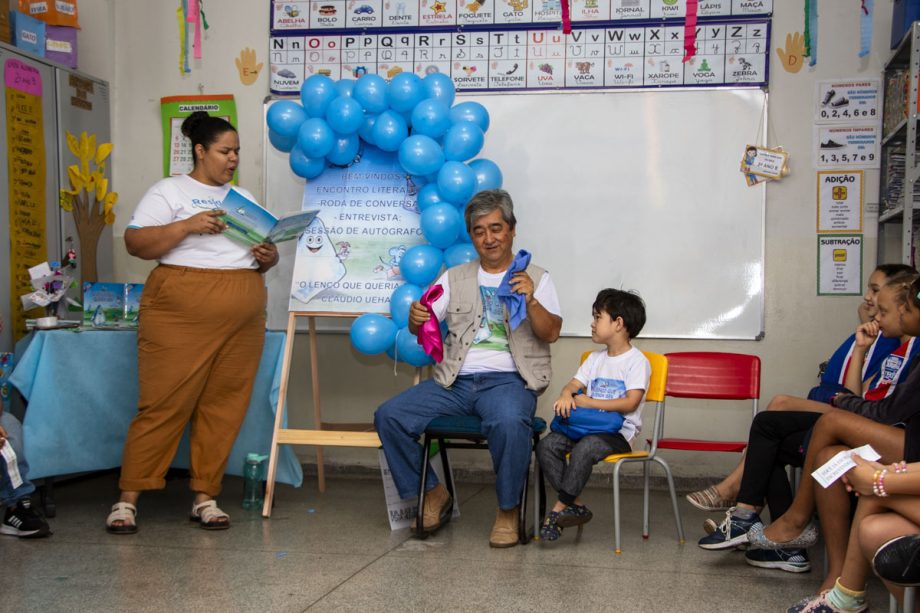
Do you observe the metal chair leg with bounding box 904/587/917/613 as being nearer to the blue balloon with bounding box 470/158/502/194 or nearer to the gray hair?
the gray hair

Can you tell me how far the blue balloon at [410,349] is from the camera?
3758 millimetres

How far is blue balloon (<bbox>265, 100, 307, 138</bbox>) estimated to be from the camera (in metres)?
4.01

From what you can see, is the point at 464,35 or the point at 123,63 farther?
the point at 123,63

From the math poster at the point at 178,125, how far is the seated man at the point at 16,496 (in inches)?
76.9

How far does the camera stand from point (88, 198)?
4.67 metres

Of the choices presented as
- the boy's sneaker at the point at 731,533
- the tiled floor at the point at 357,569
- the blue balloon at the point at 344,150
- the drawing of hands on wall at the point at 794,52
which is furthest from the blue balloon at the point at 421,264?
the drawing of hands on wall at the point at 794,52

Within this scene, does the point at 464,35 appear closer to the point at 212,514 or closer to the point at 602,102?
the point at 602,102

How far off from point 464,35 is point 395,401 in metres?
2.02

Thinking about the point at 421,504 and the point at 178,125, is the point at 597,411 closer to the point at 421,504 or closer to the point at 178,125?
the point at 421,504

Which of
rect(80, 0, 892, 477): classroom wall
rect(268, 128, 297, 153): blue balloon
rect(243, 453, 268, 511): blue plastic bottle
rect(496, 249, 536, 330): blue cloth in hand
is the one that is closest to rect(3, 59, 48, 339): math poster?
rect(80, 0, 892, 477): classroom wall

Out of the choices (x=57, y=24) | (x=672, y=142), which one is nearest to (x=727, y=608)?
(x=672, y=142)

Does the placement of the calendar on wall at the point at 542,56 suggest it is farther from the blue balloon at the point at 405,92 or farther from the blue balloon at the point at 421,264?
the blue balloon at the point at 421,264

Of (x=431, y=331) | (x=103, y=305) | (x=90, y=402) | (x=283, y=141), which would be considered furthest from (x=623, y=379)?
(x=103, y=305)

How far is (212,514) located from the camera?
3.55 m
